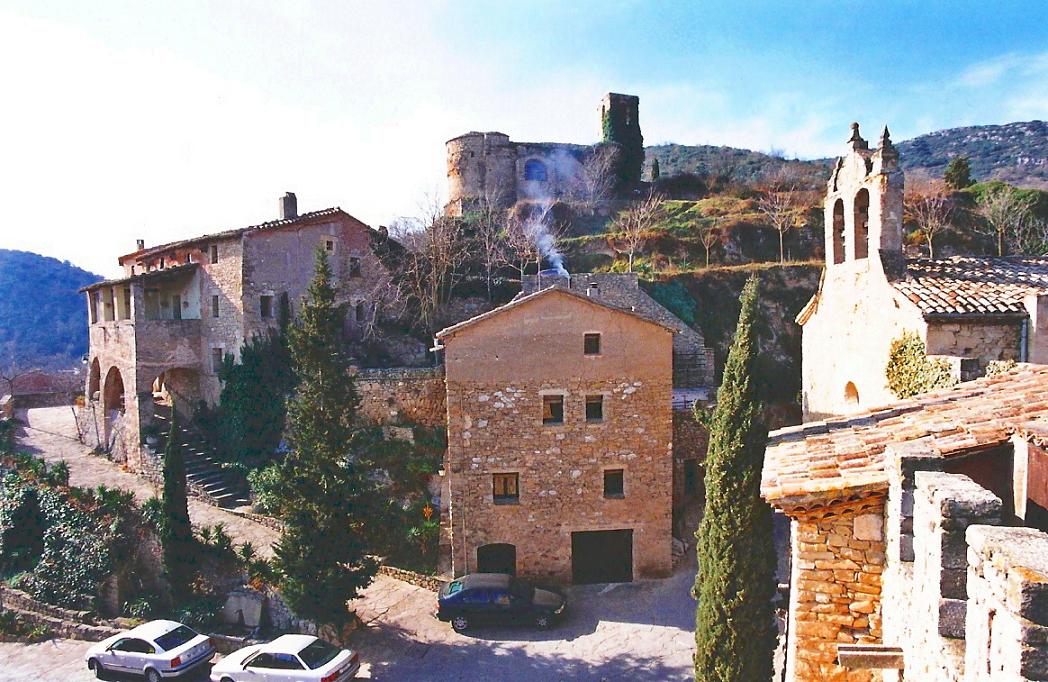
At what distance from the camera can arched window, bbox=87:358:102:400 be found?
2973 cm

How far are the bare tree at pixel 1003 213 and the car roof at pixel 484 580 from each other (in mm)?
35898

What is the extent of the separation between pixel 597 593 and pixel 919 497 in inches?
607

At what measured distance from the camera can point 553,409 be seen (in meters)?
18.4

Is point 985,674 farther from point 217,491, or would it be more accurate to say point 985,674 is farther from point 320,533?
point 217,491

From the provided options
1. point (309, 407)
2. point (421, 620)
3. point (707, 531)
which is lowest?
point (421, 620)

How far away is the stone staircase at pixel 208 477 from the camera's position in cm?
2295

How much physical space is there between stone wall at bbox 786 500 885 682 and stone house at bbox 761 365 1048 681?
1cm

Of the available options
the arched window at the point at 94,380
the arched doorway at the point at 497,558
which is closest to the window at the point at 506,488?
the arched doorway at the point at 497,558

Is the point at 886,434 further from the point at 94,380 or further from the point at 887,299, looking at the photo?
the point at 94,380

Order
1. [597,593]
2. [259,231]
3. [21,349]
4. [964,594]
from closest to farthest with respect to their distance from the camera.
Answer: [964,594] < [597,593] < [259,231] < [21,349]

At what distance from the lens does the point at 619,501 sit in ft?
60.4

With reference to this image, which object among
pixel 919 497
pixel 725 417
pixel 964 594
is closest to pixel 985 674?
pixel 964 594

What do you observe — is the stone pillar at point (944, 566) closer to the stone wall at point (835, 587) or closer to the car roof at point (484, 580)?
the stone wall at point (835, 587)

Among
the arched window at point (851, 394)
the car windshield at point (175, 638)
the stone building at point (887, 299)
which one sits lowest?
the car windshield at point (175, 638)
